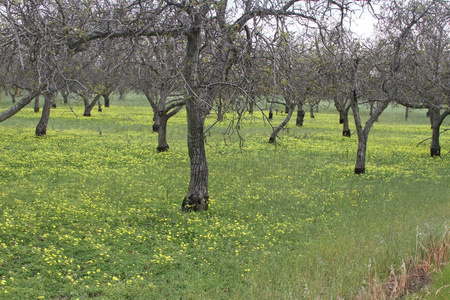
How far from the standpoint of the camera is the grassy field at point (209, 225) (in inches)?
280

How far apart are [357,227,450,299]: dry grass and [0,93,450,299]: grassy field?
0.21 metres

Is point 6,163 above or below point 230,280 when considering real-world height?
above

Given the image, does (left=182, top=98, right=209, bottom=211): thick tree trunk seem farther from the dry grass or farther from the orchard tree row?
the dry grass

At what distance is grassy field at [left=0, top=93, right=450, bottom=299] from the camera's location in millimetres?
7117

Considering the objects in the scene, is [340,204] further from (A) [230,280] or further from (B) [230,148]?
(B) [230,148]

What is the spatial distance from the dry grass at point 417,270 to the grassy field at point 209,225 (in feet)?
0.67

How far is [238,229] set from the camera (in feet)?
32.4

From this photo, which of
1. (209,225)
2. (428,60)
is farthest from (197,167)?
(428,60)

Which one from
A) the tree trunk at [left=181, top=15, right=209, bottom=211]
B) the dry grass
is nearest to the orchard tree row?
the tree trunk at [left=181, top=15, right=209, bottom=211]

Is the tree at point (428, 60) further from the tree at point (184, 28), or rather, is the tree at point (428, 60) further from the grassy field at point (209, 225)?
the tree at point (184, 28)

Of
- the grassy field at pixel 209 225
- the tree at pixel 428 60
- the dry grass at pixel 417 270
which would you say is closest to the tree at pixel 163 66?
the grassy field at pixel 209 225

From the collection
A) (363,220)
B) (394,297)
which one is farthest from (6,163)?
(394,297)

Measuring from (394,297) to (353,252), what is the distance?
2159 mm

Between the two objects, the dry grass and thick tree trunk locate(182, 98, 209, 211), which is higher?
thick tree trunk locate(182, 98, 209, 211)
